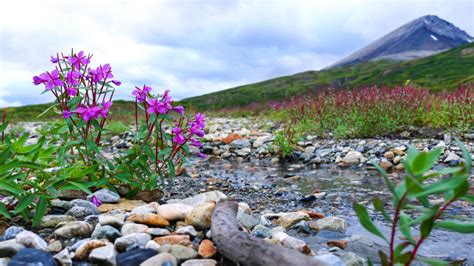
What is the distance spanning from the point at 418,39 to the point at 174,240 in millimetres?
176559

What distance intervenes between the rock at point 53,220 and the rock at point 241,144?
5970 millimetres

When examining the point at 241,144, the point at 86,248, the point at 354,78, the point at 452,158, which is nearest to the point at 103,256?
the point at 86,248

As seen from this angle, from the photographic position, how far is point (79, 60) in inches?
151

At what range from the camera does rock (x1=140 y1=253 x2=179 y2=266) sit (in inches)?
89.6

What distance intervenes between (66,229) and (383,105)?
8214 millimetres

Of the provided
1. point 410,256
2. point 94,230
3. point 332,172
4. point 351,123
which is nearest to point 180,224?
point 94,230

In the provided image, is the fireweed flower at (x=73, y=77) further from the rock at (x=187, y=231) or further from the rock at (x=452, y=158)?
the rock at (x=452, y=158)

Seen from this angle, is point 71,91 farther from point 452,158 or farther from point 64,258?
point 452,158

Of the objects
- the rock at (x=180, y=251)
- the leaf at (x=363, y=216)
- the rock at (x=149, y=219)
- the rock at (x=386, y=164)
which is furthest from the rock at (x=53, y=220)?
the rock at (x=386, y=164)

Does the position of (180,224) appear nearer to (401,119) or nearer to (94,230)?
(94,230)

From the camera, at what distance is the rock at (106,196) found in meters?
3.87

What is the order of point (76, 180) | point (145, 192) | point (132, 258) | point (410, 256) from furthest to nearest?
point (145, 192), point (76, 180), point (132, 258), point (410, 256)

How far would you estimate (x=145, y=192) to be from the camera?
13.5ft

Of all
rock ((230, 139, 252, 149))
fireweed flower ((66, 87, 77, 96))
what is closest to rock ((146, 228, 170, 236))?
fireweed flower ((66, 87, 77, 96))
